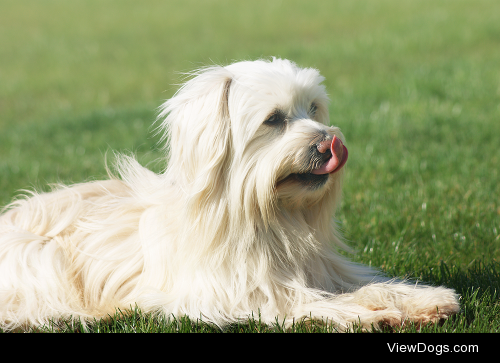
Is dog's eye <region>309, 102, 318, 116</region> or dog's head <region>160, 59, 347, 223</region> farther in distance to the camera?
dog's eye <region>309, 102, 318, 116</region>

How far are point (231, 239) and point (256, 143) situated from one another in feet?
1.64

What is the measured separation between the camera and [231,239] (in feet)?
9.36

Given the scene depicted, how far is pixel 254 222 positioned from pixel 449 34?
38.0 feet

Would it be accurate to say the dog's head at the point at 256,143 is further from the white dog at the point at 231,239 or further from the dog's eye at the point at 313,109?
the dog's eye at the point at 313,109

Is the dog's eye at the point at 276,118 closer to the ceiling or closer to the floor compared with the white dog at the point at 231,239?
closer to the ceiling
